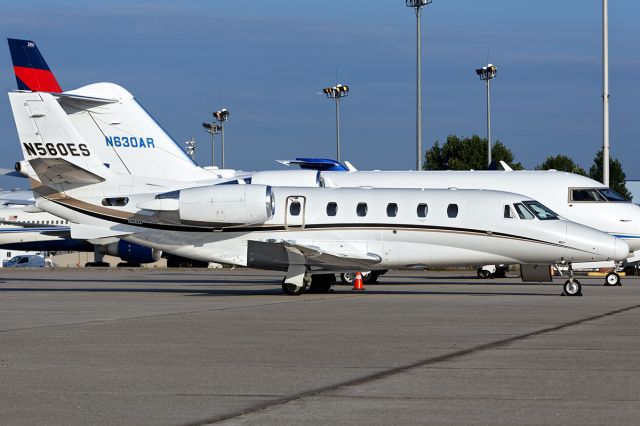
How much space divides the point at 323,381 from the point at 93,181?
18940 mm

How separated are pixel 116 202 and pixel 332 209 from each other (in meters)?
5.76

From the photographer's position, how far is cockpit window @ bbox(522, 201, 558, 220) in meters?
28.0

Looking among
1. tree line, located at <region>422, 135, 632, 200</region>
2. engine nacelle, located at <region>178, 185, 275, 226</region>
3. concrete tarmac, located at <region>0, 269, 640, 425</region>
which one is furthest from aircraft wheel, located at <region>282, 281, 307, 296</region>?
tree line, located at <region>422, 135, 632, 200</region>

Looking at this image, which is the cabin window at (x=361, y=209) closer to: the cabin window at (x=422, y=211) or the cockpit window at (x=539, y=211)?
the cabin window at (x=422, y=211)

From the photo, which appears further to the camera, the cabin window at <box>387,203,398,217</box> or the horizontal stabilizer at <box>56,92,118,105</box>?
the horizontal stabilizer at <box>56,92,118,105</box>

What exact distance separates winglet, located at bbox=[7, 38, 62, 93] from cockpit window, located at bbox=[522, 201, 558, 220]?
58.1ft

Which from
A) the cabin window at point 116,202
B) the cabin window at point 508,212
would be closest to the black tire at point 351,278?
the cabin window at point 508,212

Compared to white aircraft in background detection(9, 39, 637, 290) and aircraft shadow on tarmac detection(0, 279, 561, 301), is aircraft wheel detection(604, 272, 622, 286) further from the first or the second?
aircraft shadow on tarmac detection(0, 279, 561, 301)

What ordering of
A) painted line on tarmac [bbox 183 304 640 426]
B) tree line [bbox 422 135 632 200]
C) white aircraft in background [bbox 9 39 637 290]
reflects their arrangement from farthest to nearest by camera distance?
1. tree line [bbox 422 135 632 200]
2. white aircraft in background [bbox 9 39 637 290]
3. painted line on tarmac [bbox 183 304 640 426]

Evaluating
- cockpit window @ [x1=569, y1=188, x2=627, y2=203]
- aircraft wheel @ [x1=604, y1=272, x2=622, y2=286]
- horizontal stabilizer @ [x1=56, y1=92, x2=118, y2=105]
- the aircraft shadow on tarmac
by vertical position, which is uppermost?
horizontal stabilizer @ [x1=56, y1=92, x2=118, y2=105]

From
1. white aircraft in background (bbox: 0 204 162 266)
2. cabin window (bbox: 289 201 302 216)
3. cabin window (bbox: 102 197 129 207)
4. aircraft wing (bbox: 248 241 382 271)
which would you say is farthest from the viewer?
white aircraft in background (bbox: 0 204 162 266)

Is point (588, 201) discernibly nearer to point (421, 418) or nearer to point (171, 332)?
point (171, 332)

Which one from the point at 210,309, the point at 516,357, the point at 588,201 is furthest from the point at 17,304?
the point at 588,201

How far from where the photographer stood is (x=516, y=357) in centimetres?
1335
